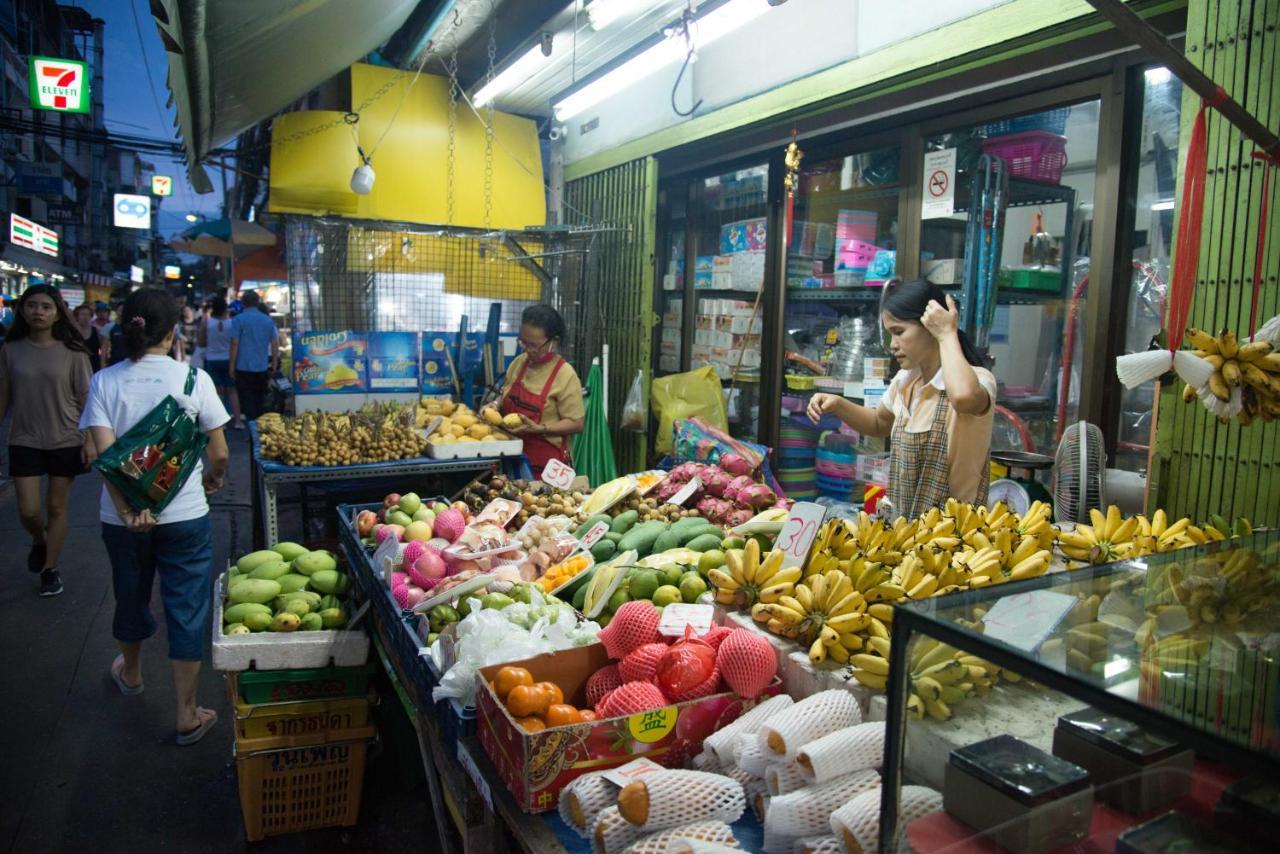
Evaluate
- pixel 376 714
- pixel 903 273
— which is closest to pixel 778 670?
pixel 376 714

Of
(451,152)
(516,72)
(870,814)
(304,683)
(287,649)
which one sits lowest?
(304,683)

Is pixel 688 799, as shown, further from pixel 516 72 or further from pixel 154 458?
pixel 516 72

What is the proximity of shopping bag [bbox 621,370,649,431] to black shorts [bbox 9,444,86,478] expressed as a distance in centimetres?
376

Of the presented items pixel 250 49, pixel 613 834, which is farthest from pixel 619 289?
pixel 613 834

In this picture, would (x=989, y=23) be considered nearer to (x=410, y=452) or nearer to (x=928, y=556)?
(x=928, y=556)

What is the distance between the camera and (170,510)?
146 inches

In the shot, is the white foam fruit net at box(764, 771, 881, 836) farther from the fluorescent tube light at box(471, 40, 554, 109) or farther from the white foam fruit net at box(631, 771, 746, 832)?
the fluorescent tube light at box(471, 40, 554, 109)

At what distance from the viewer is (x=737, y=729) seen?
193 centimetres

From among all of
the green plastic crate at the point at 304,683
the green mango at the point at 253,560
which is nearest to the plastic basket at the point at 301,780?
the green plastic crate at the point at 304,683

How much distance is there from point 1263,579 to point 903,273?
317cm

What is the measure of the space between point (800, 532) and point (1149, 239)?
237 cm

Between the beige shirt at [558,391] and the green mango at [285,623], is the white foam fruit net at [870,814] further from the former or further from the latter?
the beige shirt at [558,391]

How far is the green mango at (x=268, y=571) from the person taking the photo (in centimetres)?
358

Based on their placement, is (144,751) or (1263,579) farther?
(144,751)
